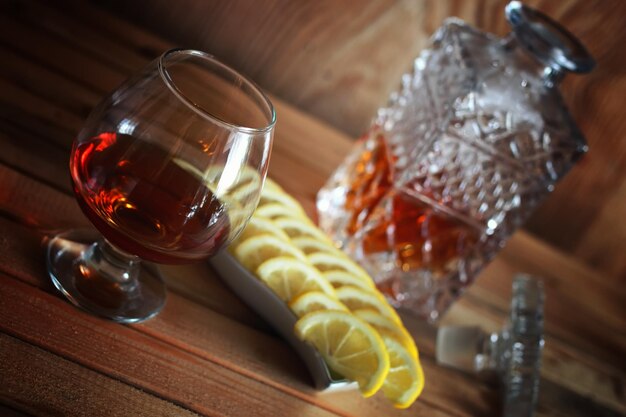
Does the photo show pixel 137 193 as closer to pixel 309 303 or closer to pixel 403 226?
pixel 309 303

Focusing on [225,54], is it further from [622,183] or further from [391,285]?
[622,183]

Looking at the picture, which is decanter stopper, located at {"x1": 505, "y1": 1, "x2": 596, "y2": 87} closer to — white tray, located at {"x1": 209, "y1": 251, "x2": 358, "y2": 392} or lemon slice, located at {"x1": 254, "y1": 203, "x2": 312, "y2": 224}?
lemon slice, located at {"x1": 254, "y1": 203, "x2": 312, "y2": 224}

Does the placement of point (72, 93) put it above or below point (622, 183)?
below

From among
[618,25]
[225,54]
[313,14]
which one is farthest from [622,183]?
[225,54]

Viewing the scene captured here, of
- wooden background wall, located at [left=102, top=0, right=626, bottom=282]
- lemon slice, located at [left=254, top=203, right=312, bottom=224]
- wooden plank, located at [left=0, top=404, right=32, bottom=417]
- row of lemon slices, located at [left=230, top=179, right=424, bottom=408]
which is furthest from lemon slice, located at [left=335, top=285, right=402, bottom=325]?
wooden background wall, located at [left=102, top=0, right=626, bottom=282]

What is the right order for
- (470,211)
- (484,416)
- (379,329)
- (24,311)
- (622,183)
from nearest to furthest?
(24,311) < (379,329) < (484,416) < (470,211) < (622,183)

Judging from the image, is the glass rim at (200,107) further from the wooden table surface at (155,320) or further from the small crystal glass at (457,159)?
the small crystal glass at (457,159)
